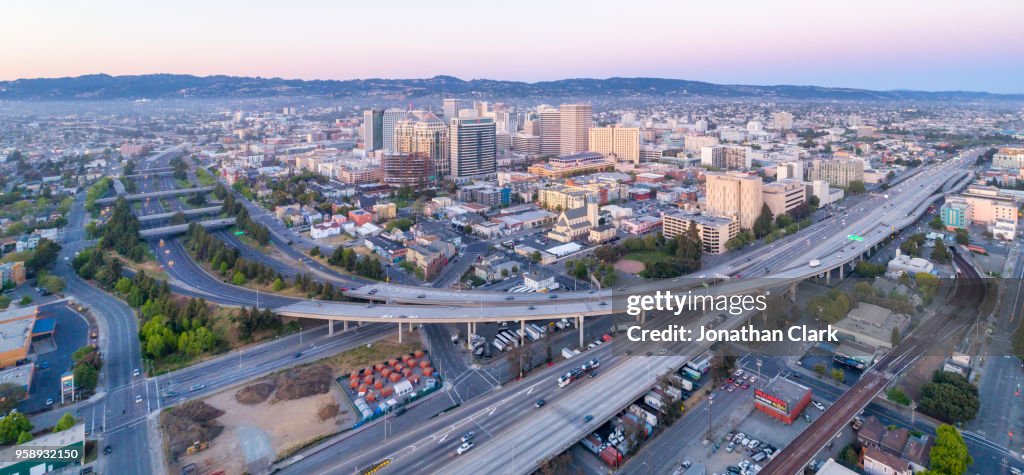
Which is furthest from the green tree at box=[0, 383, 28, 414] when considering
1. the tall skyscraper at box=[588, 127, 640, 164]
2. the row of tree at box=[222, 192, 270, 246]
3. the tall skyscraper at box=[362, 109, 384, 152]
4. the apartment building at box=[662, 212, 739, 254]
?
the tall skyscraper at box=[362, 109, 384, 152]

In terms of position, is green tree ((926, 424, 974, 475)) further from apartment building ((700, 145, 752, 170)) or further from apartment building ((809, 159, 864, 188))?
apartment building ((700, 145, 752, 170))

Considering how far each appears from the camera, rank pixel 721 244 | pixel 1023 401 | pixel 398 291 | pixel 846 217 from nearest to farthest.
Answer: pixel 1023 401 < pixel 398 291 < pixel 721 244 < pixel 846 217

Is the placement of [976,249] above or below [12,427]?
above

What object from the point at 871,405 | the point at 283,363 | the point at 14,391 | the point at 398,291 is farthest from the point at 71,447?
the point at 871,405

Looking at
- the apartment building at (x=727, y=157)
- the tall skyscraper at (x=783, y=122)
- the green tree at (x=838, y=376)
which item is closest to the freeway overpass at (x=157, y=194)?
the green tree at (x=838, y=376)

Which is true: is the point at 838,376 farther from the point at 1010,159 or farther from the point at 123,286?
the point at 1010,159

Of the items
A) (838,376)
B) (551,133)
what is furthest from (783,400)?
(551,133)

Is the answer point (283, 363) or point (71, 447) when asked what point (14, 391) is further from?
point (283, 363)
